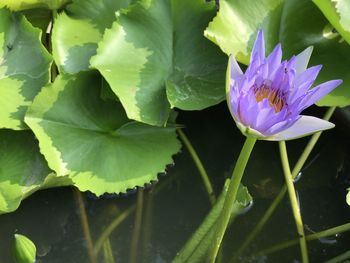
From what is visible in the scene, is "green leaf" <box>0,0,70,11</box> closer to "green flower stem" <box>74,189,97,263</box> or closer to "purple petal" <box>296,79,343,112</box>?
"green flower stem" <box>74,189,97,263</box>

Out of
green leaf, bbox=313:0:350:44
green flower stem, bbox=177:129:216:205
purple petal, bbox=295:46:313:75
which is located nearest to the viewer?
purple petal, bbox=295:46:313:75

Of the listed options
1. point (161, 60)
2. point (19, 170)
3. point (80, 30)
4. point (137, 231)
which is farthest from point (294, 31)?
point (19, 170)

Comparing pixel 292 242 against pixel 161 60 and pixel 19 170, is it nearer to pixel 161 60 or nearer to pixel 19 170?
pixel 161 60

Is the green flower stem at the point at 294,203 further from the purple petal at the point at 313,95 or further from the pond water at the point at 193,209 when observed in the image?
the purple petal at the point at 313,95

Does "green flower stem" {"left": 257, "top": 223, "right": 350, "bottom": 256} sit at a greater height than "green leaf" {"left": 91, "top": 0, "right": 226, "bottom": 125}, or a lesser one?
lesser

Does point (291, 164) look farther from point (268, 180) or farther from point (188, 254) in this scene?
point (188, 254)

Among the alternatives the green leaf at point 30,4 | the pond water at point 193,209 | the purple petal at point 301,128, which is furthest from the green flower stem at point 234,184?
the green leaf at point 30,4

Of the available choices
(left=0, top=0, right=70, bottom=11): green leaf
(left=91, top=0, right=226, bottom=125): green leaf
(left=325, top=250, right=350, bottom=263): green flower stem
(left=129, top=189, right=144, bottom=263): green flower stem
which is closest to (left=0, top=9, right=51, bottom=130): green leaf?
(left=0, top=0, right=70, bottom=11): green leaf

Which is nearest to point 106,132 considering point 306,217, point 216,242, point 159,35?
point 159,35
